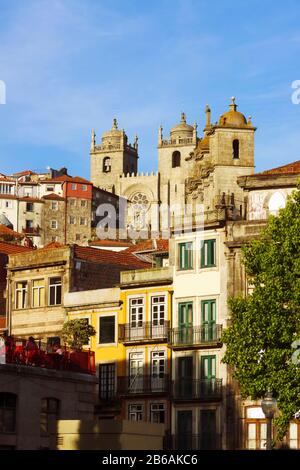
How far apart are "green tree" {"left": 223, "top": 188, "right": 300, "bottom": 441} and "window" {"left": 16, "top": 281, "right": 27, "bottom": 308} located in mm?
23468

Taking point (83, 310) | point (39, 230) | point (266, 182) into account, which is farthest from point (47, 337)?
point (39, 230)

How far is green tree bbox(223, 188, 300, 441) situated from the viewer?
54.8 metres

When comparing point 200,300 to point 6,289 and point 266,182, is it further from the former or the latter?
point 6,289

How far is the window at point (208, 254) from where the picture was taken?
234 feet

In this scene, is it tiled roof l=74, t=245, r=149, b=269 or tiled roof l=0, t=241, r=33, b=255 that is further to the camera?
tiled roof l=0, t=241, r=33, b=255

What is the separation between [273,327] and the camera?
55.2 meters

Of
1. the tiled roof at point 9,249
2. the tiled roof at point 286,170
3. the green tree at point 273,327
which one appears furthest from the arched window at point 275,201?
the tiled roof at point 9,249

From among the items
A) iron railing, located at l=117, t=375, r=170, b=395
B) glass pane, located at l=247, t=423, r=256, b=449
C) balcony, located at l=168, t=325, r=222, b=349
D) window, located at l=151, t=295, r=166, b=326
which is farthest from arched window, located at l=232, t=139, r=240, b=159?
glass pane, located at l=247, t=423, r=256, b=449

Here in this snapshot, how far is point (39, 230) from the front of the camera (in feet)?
650

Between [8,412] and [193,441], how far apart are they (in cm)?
2036

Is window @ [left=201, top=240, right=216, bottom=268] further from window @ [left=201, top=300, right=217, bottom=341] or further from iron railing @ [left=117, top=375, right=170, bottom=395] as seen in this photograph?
iron railing @ [left=117, top=375, right=170, bottom=395]

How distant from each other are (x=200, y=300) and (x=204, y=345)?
8.14 ft

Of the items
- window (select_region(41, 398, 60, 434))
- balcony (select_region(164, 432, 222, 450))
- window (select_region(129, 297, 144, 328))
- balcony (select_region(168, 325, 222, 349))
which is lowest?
balcony (select_region(164, 432, 222, 450))

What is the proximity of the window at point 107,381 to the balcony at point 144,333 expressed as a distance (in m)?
1.57
